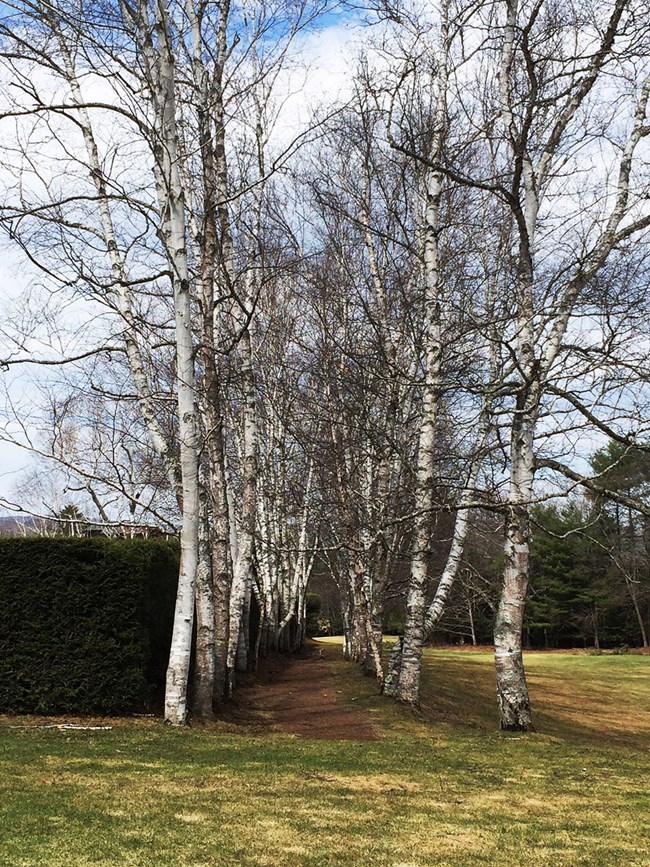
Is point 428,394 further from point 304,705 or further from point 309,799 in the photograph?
point 309,799

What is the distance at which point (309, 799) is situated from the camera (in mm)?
4684

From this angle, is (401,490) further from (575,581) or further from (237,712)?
(575,581)

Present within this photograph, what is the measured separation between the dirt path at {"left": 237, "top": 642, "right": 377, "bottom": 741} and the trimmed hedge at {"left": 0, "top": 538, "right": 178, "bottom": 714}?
2061mm

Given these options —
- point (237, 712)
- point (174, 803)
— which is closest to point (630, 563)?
point (237, 712)

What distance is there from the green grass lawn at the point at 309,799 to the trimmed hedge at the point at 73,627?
25.9 inches

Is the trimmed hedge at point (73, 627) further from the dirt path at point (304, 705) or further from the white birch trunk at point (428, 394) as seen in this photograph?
the white birch trunk at point (428, 394)

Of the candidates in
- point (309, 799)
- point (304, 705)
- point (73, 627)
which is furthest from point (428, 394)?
point (309, 799)

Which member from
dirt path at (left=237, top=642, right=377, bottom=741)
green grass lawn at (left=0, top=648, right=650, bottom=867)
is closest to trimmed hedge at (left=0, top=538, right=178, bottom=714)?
green grass lawn at (left=0, top=648, right=650, bottom=867)

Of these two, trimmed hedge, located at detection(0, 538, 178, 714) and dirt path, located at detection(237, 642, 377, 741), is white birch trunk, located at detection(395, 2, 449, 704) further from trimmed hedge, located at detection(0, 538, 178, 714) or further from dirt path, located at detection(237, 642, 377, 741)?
trimmed hedge, located at detection(0, 538, 178, 714)

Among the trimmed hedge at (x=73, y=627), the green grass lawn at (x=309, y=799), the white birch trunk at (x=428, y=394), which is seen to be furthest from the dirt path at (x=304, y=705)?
the trimmed hedge at (x=73, y=627)

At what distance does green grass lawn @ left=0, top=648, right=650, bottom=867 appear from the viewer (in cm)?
364

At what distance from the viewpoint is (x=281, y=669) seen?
18.8 metres

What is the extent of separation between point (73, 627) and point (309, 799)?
16.2 feet

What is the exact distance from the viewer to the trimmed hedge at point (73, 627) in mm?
8500
